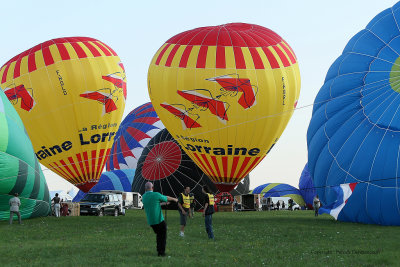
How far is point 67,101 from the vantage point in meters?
28.7

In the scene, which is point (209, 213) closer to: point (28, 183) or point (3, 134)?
point (3, 134)

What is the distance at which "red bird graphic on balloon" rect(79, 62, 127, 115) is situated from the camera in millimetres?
29500

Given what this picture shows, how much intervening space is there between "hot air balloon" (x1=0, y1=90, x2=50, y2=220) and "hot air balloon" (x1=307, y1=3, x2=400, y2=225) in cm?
1041

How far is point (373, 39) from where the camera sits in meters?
21.4

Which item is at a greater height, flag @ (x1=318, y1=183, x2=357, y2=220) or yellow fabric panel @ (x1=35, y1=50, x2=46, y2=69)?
yellow fabric panel @ (x1=35, y1=50, x2=46, y2=69)

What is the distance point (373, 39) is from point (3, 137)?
525 inches

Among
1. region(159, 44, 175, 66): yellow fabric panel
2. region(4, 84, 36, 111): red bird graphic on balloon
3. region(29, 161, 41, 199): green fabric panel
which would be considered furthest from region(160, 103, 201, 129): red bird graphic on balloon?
region(4, 84, 36, 111): red bird graphic on balloon

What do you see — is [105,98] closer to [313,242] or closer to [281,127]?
[281,127]

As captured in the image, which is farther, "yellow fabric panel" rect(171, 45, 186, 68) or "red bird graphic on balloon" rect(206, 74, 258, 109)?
"yellow fabric panel" rect(171, 45, 186, 68)

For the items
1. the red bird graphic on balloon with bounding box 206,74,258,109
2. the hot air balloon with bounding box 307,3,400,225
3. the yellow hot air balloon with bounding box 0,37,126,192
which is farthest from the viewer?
the yellow hot air balloon with bounding box 0,37,126,192

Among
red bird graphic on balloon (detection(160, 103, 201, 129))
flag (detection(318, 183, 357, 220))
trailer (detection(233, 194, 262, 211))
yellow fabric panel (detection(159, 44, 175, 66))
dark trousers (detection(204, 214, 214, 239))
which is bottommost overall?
dark trousers (detection(204, 214, 214, 239))

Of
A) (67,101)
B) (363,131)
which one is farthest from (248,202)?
(363,131)

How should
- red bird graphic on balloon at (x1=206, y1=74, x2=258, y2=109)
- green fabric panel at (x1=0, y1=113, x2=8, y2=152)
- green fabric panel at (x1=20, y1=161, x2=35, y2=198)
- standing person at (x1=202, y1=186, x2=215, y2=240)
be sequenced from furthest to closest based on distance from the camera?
red bird graphic on balloon at (x1=206, y1=74, x2=258, y2=109)
green fabric panel at (x1=20, y1=161, x2=35, y2=198)
green fabric panel at (x1=0, y1=113, x2=8, y2=152)
standing person at (x1=202, y1=186, x2=215, y2=240)

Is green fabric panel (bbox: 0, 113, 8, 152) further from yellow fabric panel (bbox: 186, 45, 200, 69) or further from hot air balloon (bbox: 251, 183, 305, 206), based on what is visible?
hot air balloon (bbox: 251, 183, 305, 206)
